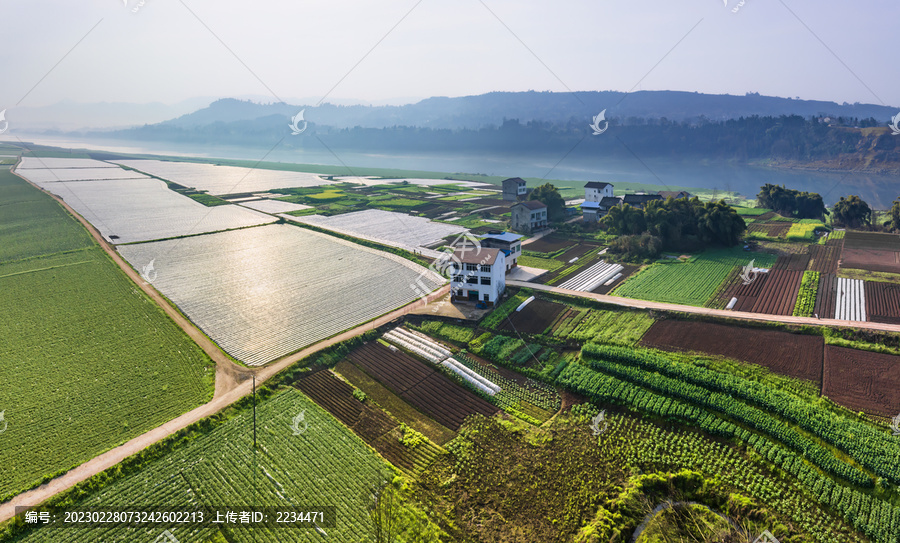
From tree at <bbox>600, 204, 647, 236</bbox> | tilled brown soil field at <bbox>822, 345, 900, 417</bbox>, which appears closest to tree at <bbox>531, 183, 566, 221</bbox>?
tree at <bbox>600, 204, 647, 236</bbox>

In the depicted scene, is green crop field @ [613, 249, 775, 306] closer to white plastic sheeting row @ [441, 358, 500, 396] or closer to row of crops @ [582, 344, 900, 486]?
row of crops @ [582, 344, 900, 486]

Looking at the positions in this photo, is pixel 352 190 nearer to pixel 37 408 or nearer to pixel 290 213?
pixel 290 213

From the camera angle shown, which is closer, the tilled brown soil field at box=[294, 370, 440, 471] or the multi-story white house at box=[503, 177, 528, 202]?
the tilled brown soil field at box=[294, 370, 440, 471]

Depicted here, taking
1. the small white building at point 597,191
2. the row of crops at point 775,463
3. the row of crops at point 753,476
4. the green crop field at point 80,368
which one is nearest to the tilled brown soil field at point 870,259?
the row of crops at point 775,463

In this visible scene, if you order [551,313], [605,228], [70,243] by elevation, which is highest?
[605,228]

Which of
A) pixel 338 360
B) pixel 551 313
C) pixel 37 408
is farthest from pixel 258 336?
pixel 551 313

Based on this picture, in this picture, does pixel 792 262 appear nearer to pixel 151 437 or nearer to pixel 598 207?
pixel 598 207

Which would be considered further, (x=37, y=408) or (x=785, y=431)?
(x=37, y=408)
